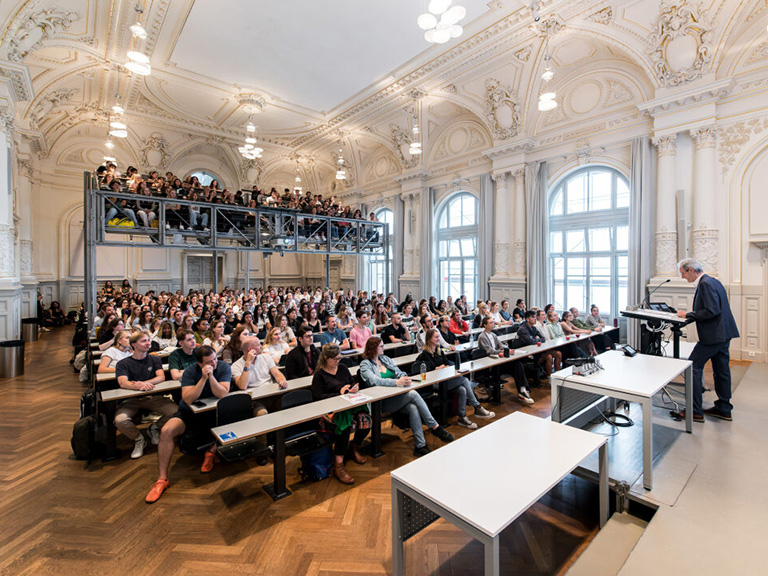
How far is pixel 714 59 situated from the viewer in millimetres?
6781

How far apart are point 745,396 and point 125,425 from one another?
6732 millimetres

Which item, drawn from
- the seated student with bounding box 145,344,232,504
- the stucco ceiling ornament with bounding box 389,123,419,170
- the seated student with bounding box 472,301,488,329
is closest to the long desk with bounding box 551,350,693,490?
the seated student with bounding box 145,344,232,504

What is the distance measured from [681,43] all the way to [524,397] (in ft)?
24.4

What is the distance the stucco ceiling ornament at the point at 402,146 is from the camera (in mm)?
12719

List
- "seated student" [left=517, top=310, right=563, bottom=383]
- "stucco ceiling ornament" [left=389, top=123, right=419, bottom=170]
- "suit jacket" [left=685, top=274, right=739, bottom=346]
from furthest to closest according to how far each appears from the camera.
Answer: "stucco ceiling ornament" [left=389, top=123, right=419, bottom=170] → "seated student" [left=517, top=310, right=563, bottom=383] → "suit jacket" [left=685, top=274, right=739, bottom=346]

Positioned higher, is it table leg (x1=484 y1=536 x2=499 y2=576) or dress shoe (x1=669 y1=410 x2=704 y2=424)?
table leg (x1=484 y1=536 x2=499 y2=576)

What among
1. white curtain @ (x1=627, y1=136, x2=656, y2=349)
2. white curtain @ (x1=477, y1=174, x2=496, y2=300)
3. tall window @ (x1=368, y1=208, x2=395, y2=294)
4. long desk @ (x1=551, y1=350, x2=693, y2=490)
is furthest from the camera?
tall window @ (x1=368, y1=208, x2=395, y2=294)

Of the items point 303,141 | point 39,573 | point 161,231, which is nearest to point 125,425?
point 39,573

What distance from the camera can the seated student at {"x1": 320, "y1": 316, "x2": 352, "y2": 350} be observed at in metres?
5.66

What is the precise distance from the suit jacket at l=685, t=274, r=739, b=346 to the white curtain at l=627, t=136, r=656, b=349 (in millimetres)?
4895

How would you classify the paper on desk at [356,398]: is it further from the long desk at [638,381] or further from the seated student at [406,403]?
the long desk at [638,381]

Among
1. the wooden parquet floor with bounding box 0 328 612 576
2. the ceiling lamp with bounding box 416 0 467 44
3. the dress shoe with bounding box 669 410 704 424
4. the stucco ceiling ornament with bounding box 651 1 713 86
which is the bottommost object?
the wooden parquet floor with bounding box 0 328 612 576

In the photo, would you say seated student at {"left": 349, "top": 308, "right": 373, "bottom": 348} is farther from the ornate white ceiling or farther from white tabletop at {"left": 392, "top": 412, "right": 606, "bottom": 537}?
the ornate white ceiling

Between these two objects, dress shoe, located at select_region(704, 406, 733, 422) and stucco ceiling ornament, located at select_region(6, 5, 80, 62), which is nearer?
dress shoe, located at select_region(704, 406, 733, 422)
